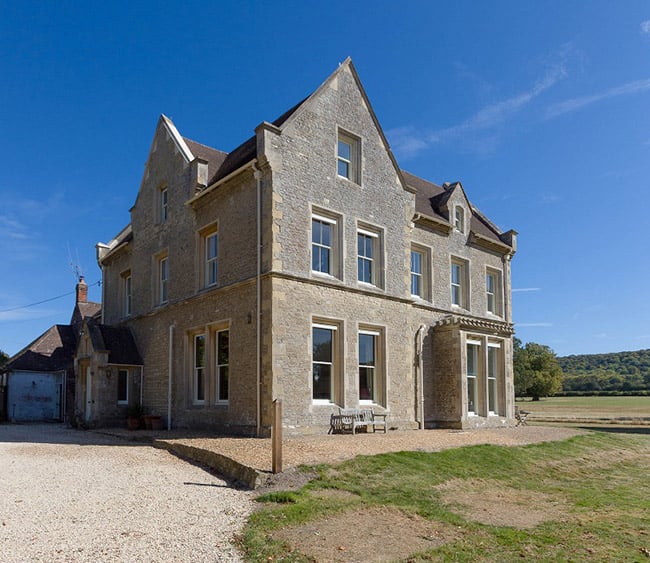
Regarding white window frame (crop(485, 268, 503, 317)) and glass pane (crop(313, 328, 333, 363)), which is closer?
glass pane (crop(313, 328, 333, 363))

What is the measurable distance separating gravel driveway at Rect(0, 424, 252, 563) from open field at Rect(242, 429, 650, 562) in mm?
642

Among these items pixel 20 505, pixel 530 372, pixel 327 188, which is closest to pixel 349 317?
pixel 327 188

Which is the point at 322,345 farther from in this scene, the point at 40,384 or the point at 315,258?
the point at 40,384

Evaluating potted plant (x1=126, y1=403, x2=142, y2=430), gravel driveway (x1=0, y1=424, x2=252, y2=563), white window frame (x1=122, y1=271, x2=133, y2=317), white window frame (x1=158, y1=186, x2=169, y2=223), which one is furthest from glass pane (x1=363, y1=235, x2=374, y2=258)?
white window frame (x1=122, y1=271, x2=133, y2=317)

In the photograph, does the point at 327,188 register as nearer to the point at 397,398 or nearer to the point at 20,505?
the point at 397,398

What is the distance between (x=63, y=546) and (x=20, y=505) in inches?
97.3

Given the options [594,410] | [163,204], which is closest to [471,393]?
[163,204]

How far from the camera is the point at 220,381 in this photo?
62.1 feet

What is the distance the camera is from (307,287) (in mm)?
17500

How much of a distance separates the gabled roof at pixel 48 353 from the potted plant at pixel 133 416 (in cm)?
950

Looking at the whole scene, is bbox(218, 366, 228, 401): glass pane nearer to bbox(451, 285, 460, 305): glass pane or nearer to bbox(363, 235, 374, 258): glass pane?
bbox(363, 235, 374, 258): glass pane

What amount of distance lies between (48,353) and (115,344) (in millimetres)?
11235

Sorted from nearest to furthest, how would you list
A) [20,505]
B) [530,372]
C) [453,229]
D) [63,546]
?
1. [63,546]
2. [20,505]
3. [453,229]
4. [530,372]

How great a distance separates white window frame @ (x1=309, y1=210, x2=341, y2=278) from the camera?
18.3 meters
